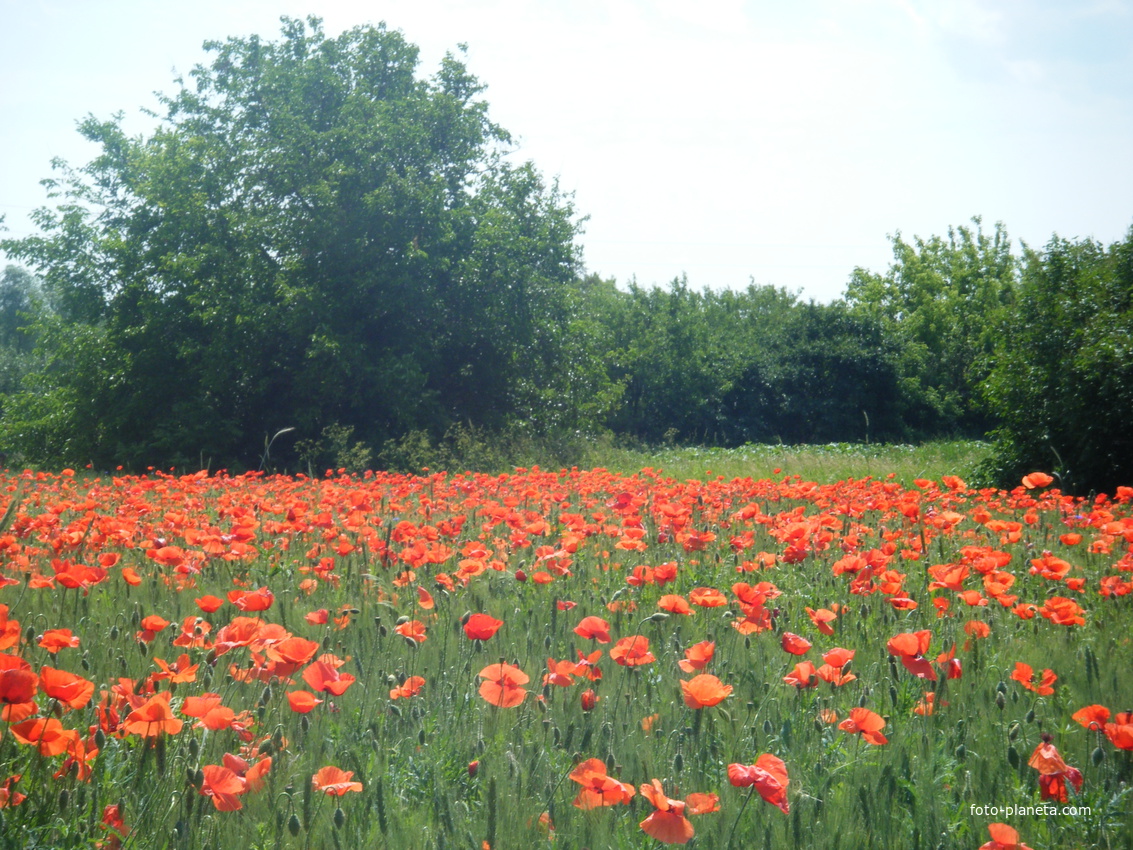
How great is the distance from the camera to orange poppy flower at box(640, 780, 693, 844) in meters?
1.46

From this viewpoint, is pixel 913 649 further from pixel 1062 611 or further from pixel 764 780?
pixel 1062 611

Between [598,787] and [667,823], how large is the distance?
0.18m

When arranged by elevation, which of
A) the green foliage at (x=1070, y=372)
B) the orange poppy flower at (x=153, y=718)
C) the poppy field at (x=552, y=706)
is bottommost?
the poppy field at (x=552, y=706)

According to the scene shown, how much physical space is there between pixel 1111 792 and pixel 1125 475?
8299mm

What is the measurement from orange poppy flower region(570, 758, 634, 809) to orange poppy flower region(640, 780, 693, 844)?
102mm

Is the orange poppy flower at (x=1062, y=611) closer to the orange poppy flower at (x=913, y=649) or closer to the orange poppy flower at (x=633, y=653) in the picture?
the orange poppy flower at (x=913, y=649)

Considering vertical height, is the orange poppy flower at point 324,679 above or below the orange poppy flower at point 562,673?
above

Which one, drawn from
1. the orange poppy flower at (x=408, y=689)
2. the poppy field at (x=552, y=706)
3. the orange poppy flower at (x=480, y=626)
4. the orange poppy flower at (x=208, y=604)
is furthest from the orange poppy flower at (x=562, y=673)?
the orange poppy flower at (x=208, y=604)

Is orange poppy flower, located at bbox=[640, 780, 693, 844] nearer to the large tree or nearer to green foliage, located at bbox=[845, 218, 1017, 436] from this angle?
the large tree

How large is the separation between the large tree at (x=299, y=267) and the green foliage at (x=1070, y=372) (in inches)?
460

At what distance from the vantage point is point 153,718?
5.52 ft

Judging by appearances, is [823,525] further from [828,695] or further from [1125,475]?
[1125,475]

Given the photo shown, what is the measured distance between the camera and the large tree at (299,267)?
18719 mm

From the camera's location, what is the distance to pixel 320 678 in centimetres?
193
